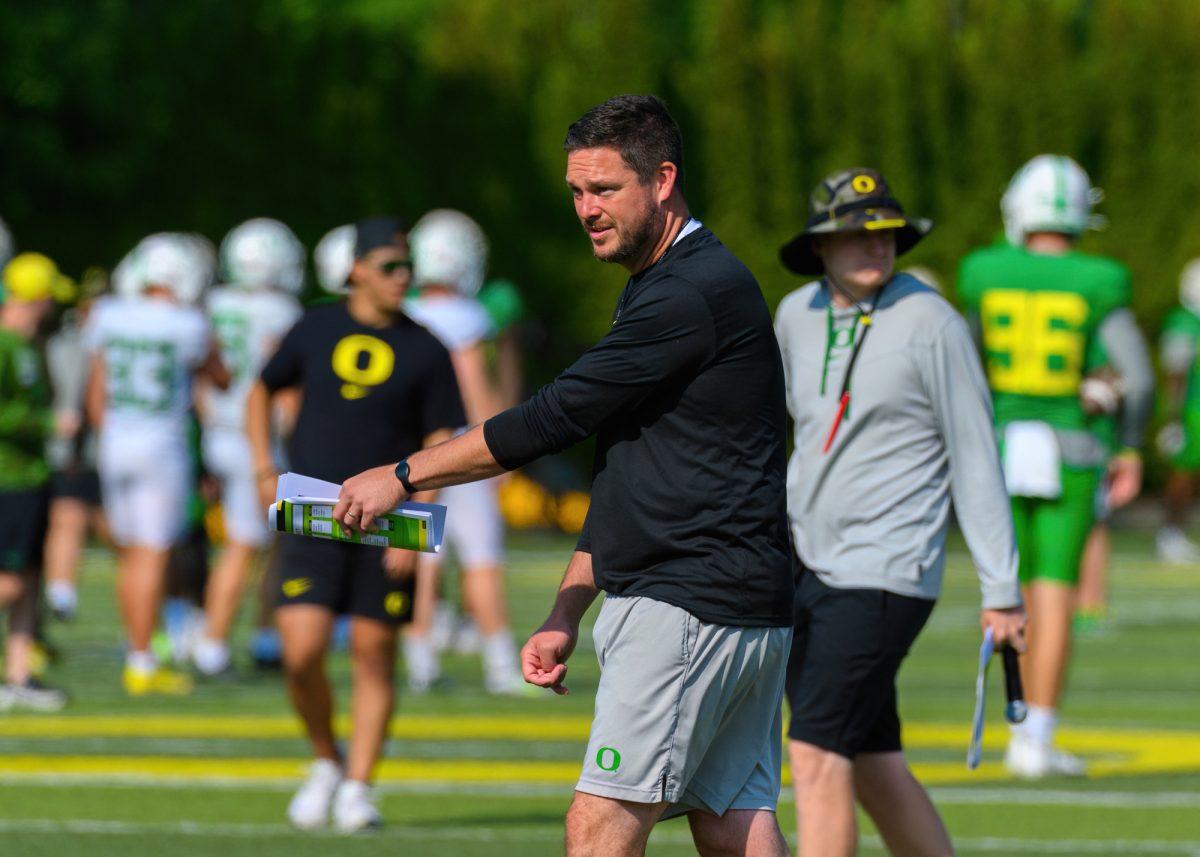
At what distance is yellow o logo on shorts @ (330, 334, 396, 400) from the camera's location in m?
9.10

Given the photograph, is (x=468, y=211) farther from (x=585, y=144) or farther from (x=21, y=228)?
(x=585, y=144)

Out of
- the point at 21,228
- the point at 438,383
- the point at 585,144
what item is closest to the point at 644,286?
the point at 585,144

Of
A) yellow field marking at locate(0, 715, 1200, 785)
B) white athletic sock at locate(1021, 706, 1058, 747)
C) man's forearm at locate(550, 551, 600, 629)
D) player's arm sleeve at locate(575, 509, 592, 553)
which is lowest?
yellow field marking at locate(0, 715, 1200, 785)

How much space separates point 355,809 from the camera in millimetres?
8594

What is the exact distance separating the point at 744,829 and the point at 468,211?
2608 cm

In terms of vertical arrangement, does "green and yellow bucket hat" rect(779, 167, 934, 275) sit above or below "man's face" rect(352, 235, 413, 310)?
above

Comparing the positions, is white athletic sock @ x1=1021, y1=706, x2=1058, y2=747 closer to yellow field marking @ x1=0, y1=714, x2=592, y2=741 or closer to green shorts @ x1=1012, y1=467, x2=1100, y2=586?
green shorts @ x1=1012, y1=467, x2=1100, y2=586

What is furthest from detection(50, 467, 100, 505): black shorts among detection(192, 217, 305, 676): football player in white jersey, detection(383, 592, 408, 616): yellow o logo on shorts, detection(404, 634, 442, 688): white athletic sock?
detection(383, 592, 408, 616): yellow o logo on shorts

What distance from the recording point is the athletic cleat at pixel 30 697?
12.4 meters

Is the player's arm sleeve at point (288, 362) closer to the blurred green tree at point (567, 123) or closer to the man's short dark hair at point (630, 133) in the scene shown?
the man's short dark hair at point (630, 133)

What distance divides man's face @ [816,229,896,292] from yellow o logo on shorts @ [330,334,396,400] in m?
2.58

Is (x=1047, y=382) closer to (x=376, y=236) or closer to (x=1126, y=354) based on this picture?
(x=1126, y=354)

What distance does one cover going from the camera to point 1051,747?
32.7 ft

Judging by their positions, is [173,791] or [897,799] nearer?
[897,799]
